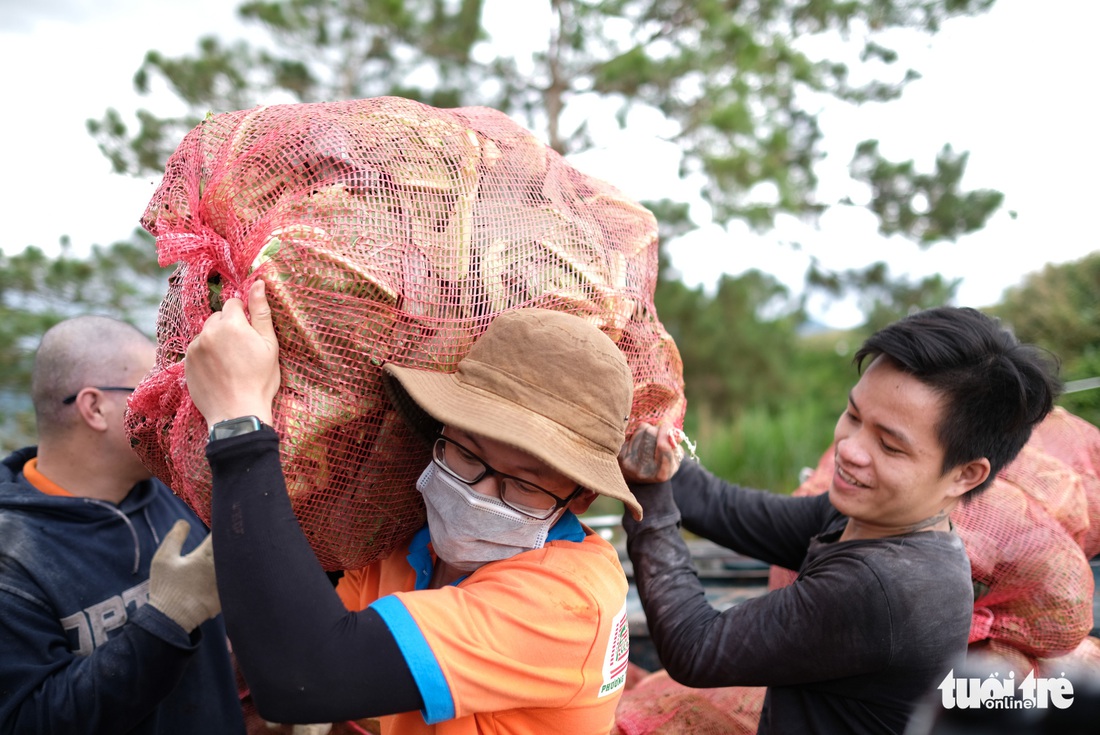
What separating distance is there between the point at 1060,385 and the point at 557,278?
4.29ft

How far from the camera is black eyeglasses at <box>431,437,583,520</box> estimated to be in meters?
1.57

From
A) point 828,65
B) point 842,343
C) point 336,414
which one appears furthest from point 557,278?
point 842,343

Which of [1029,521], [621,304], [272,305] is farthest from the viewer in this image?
[1029,521]

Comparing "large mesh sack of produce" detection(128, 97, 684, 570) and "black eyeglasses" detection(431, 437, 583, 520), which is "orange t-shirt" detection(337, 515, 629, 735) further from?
"large mesh sack of produce" detection(128, 97, 684, 570)

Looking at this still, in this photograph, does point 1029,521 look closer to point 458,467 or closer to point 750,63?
point 458,467

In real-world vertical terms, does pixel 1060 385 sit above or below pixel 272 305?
below

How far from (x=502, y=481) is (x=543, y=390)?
211mm

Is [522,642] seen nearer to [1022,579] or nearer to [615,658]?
[615,658]

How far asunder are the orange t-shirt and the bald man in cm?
69

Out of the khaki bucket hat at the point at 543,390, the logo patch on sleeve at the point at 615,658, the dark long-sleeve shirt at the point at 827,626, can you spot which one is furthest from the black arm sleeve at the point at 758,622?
the khaki bucket hat at the point at 543,390

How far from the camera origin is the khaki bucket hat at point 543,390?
1.45 m

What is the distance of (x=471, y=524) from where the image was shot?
158 centimetres

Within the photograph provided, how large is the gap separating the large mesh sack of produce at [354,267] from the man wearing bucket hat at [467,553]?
0.28ft

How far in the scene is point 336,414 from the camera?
154 cm
